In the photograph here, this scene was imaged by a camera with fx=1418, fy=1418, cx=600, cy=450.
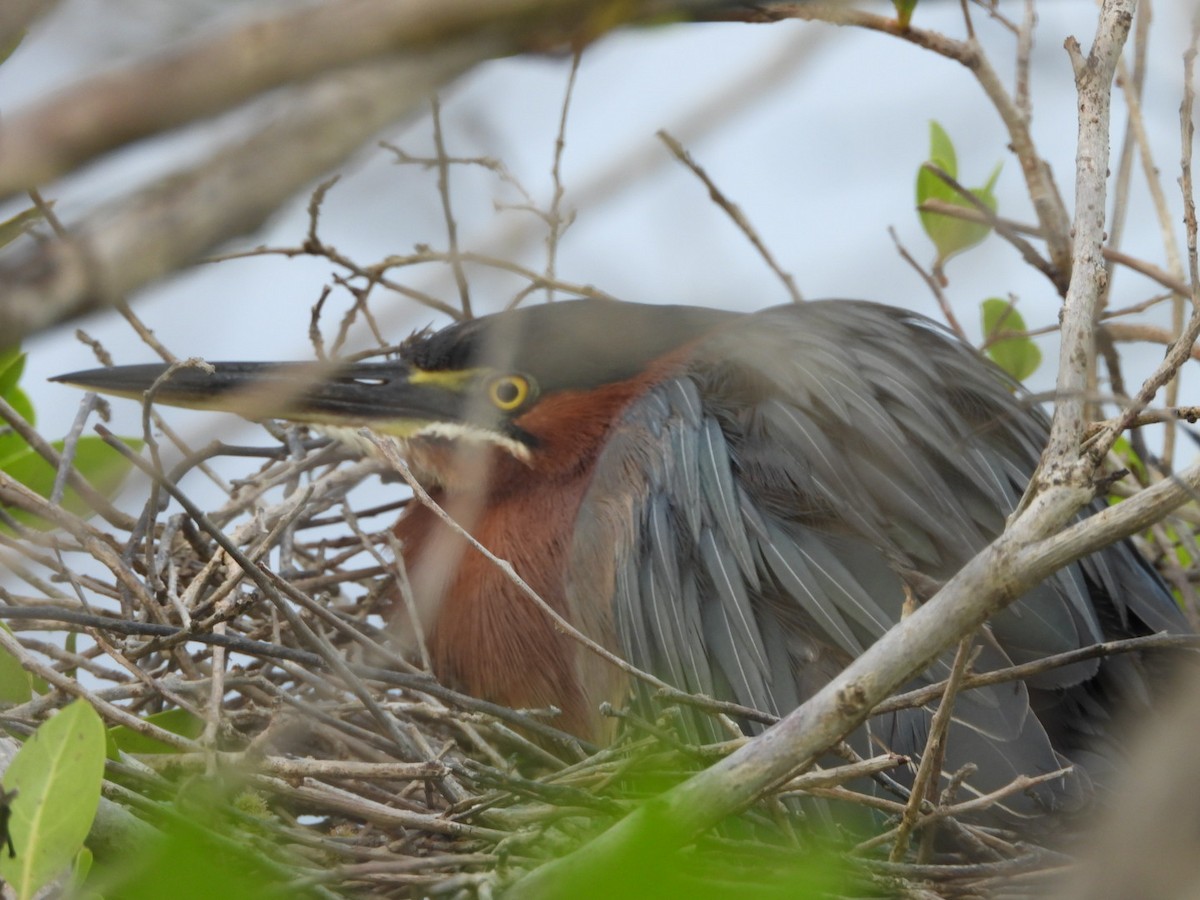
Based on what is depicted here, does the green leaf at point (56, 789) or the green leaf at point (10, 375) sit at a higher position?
the green leaf at point (10, 375)

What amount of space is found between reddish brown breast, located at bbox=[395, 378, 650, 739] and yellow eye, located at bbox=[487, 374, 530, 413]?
0.05 m

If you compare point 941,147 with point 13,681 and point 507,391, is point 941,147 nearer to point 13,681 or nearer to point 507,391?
point 507,391

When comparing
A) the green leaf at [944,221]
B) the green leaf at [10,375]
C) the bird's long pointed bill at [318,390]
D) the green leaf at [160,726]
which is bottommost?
the green leaf at [160,726]

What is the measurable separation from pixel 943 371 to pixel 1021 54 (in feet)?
2.47

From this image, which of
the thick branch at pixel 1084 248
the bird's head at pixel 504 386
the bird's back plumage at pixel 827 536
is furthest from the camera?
the bird's head at pixel 504 386

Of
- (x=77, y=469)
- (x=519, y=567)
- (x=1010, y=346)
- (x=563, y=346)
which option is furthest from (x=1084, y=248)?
(x=77, y=469)

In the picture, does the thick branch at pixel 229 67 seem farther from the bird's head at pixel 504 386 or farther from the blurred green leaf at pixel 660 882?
the bird's head at pixel 504 386

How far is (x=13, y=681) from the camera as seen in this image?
259 centimetres

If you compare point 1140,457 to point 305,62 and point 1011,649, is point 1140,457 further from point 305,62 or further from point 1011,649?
point 305,62

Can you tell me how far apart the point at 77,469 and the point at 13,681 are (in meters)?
0.79

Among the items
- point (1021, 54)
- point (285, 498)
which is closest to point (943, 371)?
point (1021, 54)

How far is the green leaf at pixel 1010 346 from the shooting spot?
12.3 ft

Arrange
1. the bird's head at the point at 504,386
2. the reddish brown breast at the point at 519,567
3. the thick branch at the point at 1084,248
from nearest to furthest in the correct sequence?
the thick branch at the point at 1084,248
the reddish brown breast at the point at 519,567
the bird's head at the point at 504,386

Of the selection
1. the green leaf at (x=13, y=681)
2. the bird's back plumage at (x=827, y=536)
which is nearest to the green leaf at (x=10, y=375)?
the green leaf at (x=13, y=681)
